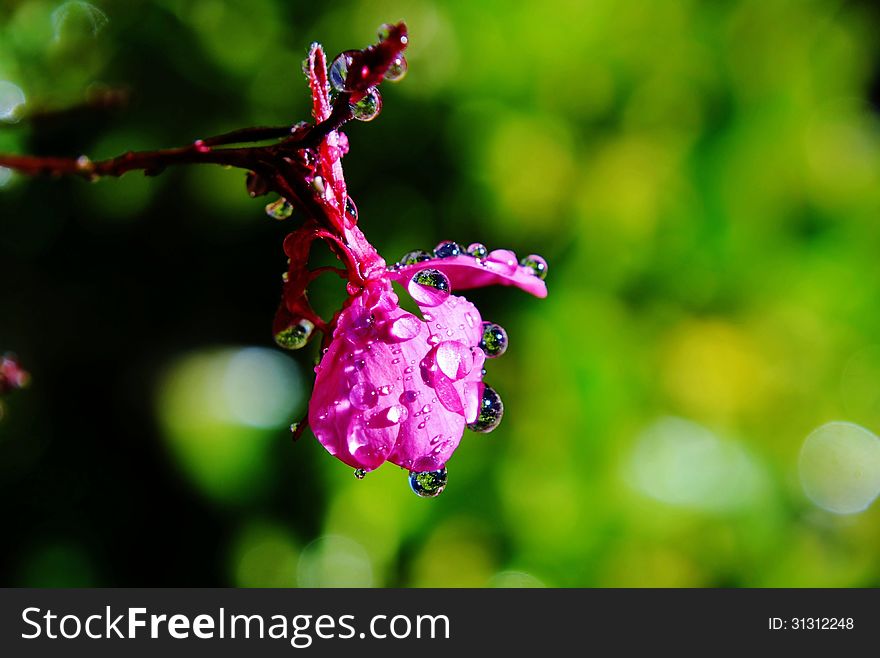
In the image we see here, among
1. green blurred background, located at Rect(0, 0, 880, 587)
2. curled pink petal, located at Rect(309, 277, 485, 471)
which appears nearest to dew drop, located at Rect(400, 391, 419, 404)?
curled pink petal, located at Rect(309, 277, 485, 471)

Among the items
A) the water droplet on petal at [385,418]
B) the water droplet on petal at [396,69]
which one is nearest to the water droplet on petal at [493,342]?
the water droplet on petal at [385,418]

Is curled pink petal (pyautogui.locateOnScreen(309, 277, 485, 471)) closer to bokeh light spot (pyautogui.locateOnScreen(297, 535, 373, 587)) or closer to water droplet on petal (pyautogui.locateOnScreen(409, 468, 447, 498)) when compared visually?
water droplet on petal (pyautogui.locateOnScreen(409, 468, 447, 498))

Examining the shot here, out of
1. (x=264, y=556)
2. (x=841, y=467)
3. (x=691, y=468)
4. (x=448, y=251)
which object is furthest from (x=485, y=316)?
(x=448, y=251)

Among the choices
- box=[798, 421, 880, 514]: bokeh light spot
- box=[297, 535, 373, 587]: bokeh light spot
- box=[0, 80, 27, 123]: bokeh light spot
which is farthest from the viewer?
box=[798, 421, 880, 514]: bokeh light spot

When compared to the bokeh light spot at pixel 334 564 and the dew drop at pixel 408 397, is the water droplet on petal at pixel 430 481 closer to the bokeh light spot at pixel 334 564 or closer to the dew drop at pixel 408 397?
the dew drop at pixel 408 397

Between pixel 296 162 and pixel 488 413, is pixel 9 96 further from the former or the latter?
pixel 488 413

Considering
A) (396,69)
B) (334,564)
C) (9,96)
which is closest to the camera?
(396,69)

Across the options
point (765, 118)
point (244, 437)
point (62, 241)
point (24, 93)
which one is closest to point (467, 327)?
point (24, 93)
